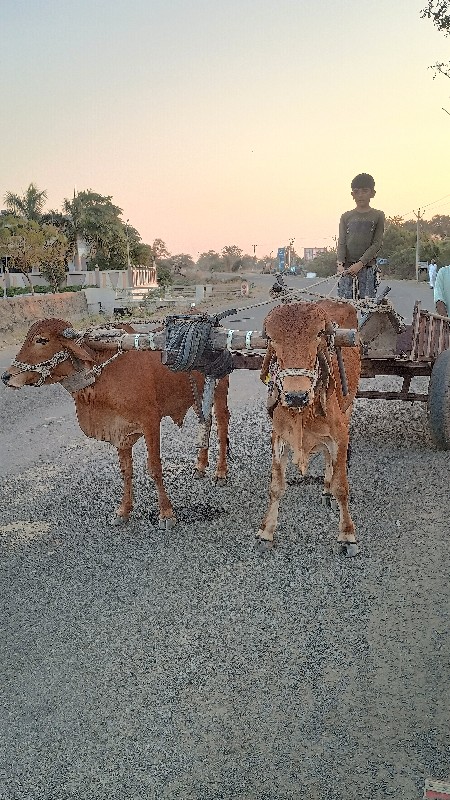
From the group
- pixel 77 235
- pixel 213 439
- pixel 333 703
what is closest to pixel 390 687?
pixel 333 703

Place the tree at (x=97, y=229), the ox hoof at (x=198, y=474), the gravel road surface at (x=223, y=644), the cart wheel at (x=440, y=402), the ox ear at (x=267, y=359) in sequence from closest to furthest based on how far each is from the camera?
1. the gravel road surface at (x=223, y=644)
2. the ox ear at (x=267, y=359)
3. the cart wheel at (x=440, y=402)
4. the ox hoof at (x=198, y=474)
5. the tree at (x=97, y=229)

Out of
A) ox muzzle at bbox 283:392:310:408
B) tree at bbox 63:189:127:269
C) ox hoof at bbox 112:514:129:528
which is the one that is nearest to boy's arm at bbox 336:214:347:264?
ox hoof at bbox 112:514:129:528

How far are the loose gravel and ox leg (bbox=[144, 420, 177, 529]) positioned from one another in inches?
4.9

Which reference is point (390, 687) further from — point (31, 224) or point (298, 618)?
point (31, 224)

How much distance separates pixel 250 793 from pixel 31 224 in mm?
41950

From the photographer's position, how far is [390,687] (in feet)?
12.1

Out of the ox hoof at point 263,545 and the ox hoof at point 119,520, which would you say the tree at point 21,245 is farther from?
the ox hoof at point 263,545

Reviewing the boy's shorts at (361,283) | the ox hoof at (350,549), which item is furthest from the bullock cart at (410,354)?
the ox hoof at (350,549)

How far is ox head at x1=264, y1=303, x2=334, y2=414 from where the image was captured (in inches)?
174

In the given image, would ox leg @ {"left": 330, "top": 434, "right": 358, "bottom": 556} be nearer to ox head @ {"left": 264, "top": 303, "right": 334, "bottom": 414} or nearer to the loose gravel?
the loose gravel

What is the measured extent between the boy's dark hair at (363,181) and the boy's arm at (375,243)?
0.31 metres

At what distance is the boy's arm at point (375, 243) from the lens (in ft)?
24.1

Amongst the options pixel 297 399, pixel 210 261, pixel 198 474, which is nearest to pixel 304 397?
pixel 297 399

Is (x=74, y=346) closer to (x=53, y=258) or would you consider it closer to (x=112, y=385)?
(x=112, y=385)
